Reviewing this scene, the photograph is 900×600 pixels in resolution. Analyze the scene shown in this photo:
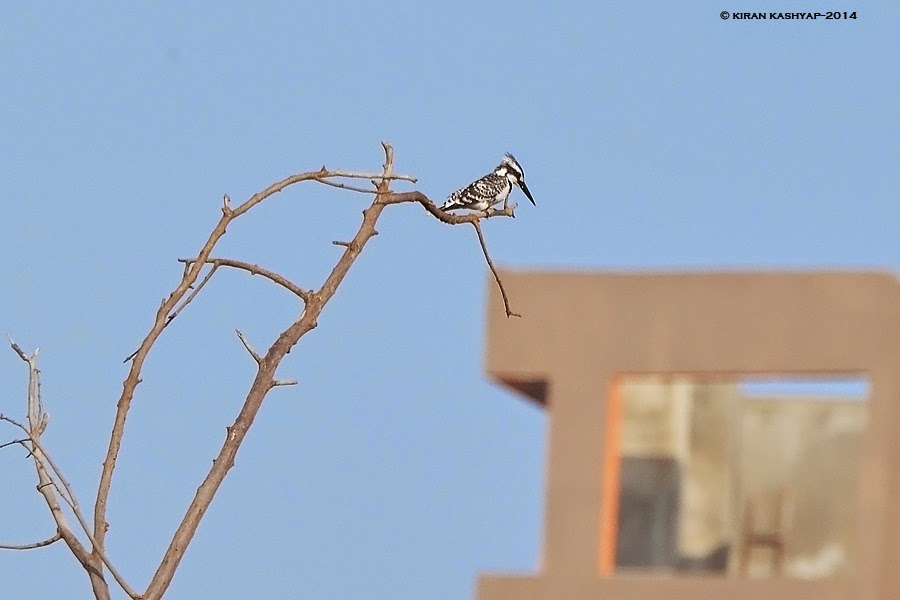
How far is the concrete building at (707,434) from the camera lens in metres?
14.7

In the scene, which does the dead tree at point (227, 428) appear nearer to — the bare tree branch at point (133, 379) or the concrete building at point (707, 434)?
the bare tree branch at point (133, 379)

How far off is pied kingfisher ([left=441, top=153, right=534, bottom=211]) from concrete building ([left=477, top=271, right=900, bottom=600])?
7.06ft

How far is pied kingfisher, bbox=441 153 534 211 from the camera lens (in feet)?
42.0

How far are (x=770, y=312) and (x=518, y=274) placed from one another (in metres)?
2.05

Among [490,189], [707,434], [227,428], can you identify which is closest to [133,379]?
[227,428]

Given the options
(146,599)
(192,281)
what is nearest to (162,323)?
(192,281)

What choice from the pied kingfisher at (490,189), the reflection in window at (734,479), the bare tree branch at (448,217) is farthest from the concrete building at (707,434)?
the bare tree branch at (448,217)

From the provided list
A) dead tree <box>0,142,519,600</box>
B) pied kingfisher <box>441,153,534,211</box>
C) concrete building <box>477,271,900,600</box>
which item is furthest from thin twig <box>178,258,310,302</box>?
concrete building <box>477,271,900,600</box>

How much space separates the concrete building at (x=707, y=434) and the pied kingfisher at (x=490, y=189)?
2.15m

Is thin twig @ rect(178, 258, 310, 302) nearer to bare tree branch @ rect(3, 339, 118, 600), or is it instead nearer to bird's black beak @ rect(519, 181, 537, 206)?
bare tree branch @ rect(3, 339, 118, 600)

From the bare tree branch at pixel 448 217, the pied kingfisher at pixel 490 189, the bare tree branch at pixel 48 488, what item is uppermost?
the pied kingfisher at pixel 490 189

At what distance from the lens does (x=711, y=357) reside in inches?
597

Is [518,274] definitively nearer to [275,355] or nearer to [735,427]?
[735,427]

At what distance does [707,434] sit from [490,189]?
3643 millimetres
